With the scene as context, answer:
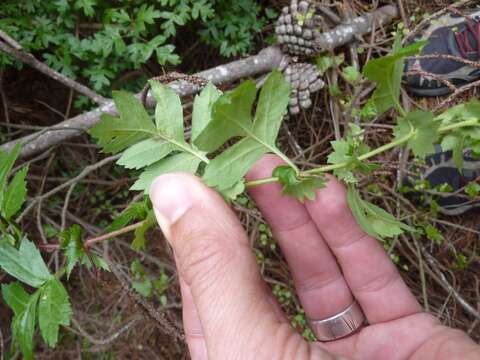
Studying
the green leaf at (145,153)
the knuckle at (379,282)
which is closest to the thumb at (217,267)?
the green leaf at (145,153)

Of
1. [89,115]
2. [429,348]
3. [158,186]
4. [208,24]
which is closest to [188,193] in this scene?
[158,186]

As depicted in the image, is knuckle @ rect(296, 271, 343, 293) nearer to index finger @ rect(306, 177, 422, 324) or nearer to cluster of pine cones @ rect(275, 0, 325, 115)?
index finger @ rect(306, 177, 422, 324)

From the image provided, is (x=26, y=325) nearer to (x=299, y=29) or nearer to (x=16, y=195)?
(x=16, y=195)

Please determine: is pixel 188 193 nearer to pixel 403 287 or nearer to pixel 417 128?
pixel 417 128

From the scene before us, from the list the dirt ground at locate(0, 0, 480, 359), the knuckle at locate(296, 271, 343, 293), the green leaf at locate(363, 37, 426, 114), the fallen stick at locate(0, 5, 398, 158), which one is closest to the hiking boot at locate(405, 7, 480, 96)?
the dirt ground at locate(0, 0, 480, 359)

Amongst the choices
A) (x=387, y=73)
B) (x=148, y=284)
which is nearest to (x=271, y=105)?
(x=387, y=73)

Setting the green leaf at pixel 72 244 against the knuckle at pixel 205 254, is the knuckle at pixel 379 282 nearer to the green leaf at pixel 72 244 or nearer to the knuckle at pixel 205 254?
the knuckle at pixel 205 254
